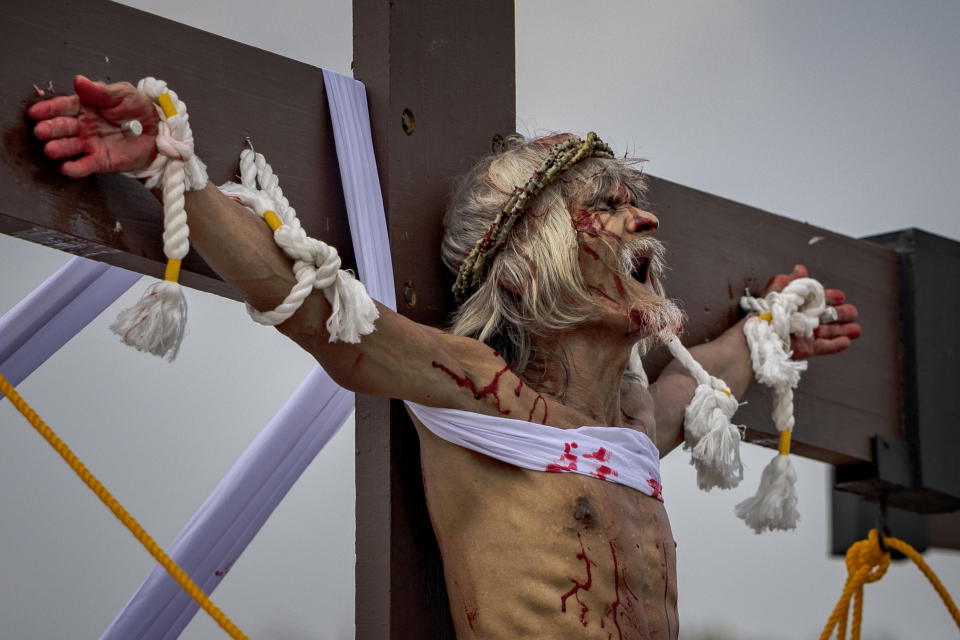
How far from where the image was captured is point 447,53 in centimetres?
203

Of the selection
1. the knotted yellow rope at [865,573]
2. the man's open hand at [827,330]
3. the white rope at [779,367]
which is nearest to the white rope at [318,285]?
the white rope at [779,367]

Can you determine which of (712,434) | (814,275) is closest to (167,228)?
(712,434)

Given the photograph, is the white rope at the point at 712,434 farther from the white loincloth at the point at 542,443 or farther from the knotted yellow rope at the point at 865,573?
the knotted yellow rope at the point at 865,573

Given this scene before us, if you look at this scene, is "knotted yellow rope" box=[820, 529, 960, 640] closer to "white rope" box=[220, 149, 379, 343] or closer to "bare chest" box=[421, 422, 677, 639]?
"bare chest" box=[421, 422, 677, 639]

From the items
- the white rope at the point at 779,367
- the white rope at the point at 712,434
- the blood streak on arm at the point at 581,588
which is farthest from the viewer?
the white rope at the point at 779,367

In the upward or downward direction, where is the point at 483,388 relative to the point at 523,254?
downward

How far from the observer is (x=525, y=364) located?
1.91 m

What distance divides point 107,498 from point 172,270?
250mm

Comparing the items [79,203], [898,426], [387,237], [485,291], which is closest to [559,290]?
[485,291]

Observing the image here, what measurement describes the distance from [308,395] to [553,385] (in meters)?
0.35

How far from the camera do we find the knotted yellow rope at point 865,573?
241 centimetres

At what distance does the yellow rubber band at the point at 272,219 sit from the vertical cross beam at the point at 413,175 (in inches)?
10.7

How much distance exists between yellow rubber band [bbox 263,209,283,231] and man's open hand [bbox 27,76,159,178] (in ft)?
0.55

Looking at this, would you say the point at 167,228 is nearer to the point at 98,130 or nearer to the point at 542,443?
the point at 98,130
